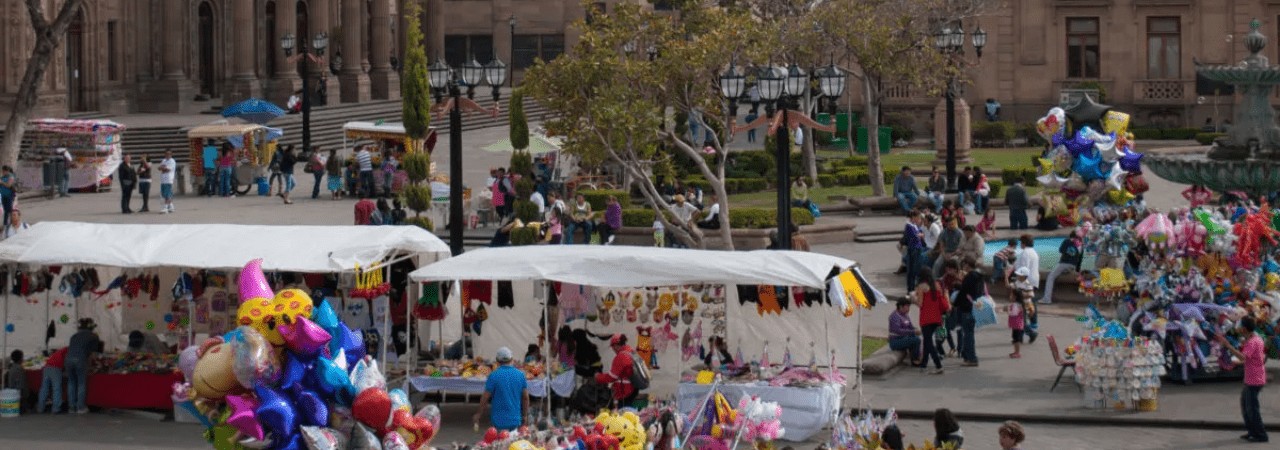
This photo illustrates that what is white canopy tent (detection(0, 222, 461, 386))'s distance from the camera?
21172 mm

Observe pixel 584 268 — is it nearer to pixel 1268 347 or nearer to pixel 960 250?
pixel 1268 347

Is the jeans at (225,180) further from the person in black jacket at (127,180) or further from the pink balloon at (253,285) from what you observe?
the pink balloon at (253,285)

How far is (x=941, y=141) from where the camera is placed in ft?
171

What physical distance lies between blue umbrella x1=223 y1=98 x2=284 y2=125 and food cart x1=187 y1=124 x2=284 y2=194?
5799 millimetres

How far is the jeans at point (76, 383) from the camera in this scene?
71.1ft

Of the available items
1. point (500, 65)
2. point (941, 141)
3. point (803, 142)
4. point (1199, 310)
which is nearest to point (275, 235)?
point (500, 65)

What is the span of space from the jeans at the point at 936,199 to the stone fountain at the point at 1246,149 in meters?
9.93

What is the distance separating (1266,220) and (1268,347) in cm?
143

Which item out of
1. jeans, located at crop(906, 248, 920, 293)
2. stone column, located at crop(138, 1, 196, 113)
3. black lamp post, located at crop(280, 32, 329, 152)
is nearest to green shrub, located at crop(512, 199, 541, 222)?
jeans, located at crop(906, 248, 920, 293)

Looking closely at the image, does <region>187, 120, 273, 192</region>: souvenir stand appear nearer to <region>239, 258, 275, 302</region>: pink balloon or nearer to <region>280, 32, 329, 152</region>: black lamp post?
<region>280, 32, 329, 152</region>: black lamp post

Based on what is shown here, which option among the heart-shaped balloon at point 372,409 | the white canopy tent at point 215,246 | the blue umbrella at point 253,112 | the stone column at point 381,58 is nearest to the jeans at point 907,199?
the blue umbrella at point 253,112

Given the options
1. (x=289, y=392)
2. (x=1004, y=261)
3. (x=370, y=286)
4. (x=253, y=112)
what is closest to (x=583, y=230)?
(x=1004, y=261)

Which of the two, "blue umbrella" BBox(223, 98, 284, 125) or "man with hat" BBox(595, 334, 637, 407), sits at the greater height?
"blue umbrella" BBox(223, 98, 284, 125)

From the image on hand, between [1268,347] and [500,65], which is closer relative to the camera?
[1268,347]
